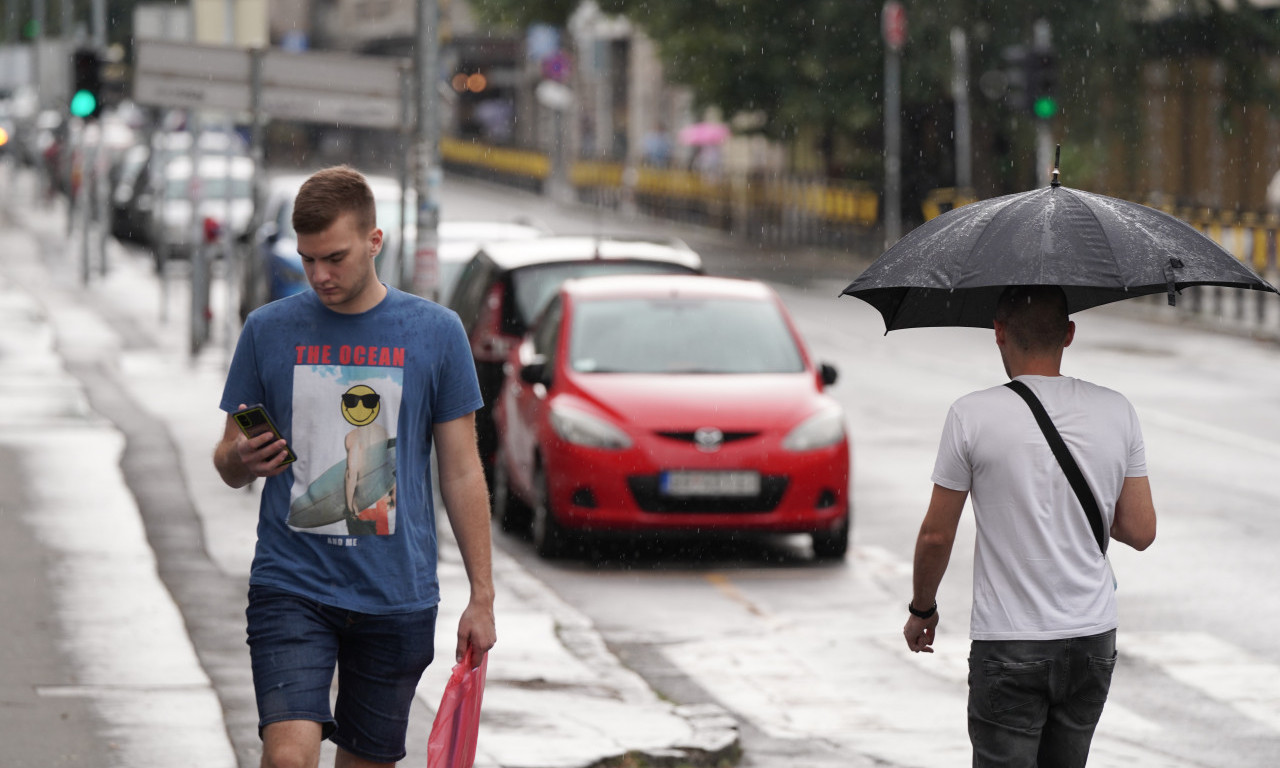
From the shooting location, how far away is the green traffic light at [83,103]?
90.5 ft

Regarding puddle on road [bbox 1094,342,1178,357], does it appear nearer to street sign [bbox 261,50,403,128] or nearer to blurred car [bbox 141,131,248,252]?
street sign [bbox 261,50,403,128]

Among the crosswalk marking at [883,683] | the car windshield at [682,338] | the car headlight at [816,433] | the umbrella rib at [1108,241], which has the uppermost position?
the umbrella rib at [1108,241]

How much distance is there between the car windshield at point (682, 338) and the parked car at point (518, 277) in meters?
0.76

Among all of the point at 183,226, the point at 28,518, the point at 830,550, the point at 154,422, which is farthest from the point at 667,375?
the point at 183,226

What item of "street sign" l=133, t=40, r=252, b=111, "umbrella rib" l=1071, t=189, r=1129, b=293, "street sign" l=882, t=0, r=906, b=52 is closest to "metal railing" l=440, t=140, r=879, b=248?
"street sign" l=882, t=0, r=906, b=52

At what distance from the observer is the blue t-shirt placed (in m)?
4.54

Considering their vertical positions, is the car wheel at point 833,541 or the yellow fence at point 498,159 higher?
the yellow fence at point 498,159

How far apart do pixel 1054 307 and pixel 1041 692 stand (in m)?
0.79

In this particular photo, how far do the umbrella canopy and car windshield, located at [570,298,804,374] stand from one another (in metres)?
6.44

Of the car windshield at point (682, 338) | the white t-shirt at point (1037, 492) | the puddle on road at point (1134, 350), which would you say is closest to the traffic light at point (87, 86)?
the puddle on road at point (1134, 350)

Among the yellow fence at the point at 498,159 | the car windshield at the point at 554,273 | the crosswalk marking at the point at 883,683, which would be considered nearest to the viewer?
the crosswalk marking at the point at 883,683

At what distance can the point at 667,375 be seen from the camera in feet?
37.3

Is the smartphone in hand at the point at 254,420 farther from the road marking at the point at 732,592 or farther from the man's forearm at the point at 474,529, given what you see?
the road marking at the point at 732,592

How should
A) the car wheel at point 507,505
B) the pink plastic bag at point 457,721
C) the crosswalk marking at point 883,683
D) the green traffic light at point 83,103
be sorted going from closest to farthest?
the pink plastic bag at point 457,721 < the crosswalk marking at point 883,683 < the car wheel at point 507,505 < the green traffic light at point 83,103
